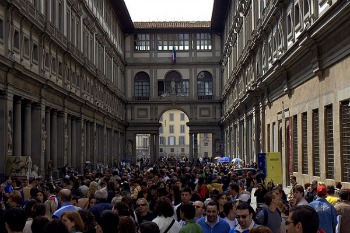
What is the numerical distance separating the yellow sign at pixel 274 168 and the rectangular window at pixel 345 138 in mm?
3995

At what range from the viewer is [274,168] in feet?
85.8

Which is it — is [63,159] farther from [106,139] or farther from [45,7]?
[106,139]

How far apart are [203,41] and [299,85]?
57.0m

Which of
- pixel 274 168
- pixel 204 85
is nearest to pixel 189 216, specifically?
pixel 274 168

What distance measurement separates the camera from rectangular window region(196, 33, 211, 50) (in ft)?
284

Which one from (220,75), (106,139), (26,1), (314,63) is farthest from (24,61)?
(220,75)

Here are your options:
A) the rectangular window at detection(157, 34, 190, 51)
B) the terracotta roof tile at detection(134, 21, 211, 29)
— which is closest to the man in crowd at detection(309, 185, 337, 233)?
the rectangular window at detection(157, 34, 190, 51)

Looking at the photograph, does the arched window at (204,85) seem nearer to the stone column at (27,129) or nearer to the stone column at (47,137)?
the stone column at (47,137)

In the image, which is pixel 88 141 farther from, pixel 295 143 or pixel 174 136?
pixel 174 136

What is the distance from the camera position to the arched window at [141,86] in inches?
3374

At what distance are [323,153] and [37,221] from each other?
1774 cm

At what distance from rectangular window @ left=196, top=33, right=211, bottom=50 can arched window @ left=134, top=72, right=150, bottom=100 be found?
774 centimetres

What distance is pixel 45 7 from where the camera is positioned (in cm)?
3975

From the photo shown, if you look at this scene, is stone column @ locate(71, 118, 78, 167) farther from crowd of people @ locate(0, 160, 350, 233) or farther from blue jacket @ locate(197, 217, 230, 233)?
blue jacket @ locate(197, 217, 230, 233)
